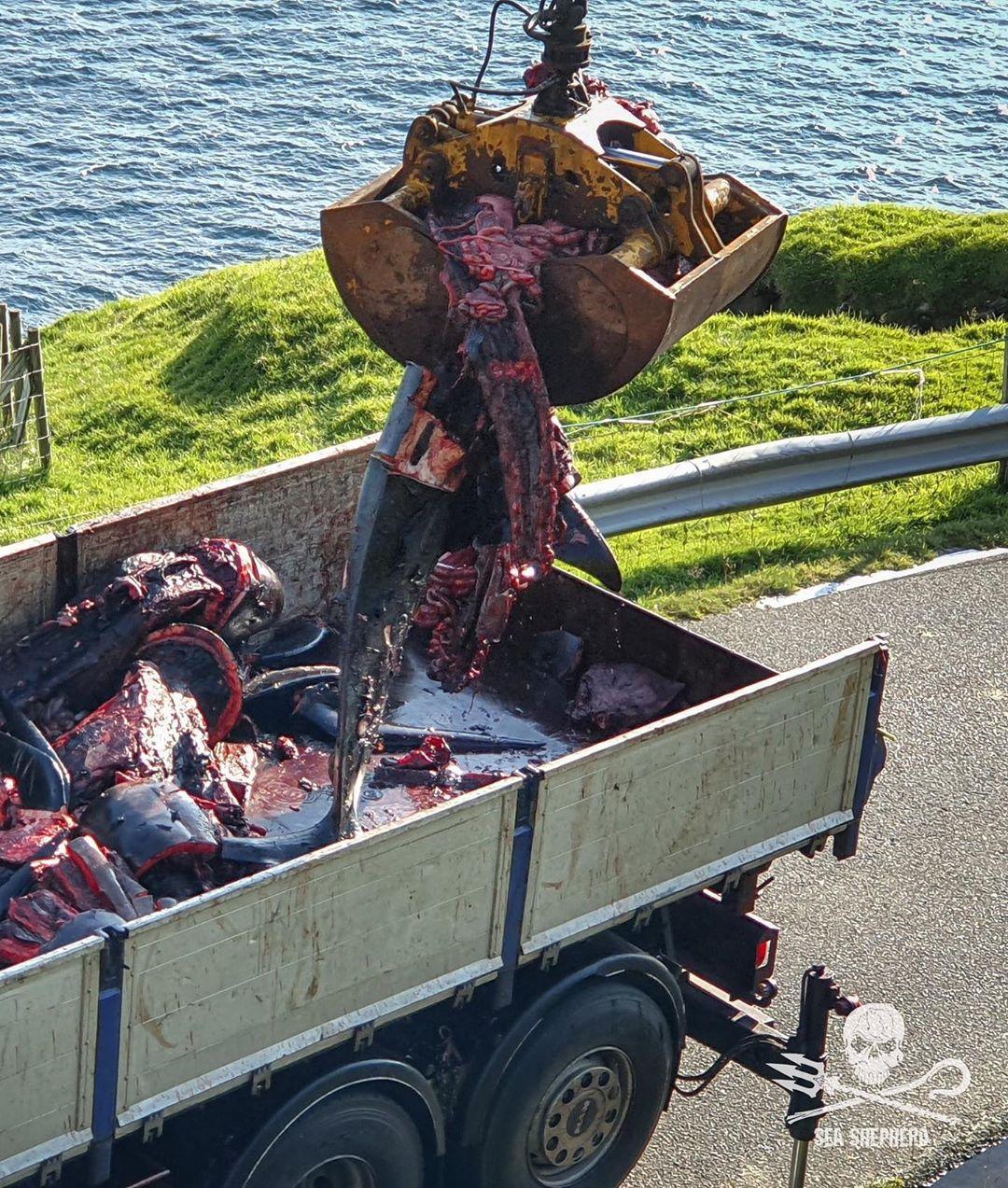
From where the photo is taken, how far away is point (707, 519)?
12242mm

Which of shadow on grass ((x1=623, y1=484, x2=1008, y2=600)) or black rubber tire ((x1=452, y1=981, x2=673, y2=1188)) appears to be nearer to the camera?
black rubber tire ((x1=452, y1=981, x2=673, y2=1188))

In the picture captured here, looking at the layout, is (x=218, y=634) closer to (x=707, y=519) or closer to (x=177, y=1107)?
(x=177, y=1107)

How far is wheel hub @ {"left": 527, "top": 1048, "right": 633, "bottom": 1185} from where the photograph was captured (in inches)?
246

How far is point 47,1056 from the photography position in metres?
4.90

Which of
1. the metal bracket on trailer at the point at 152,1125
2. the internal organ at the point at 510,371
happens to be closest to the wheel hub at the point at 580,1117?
the metal bracket on trailer at the point at 152,1125

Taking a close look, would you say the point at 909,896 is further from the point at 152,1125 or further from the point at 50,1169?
the point at 50,1169

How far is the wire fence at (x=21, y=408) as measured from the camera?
45.6 ft

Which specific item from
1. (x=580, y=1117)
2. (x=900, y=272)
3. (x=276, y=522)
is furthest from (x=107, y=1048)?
(x=900, y=272)

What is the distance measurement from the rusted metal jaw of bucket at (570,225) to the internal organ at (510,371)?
3.7 inches

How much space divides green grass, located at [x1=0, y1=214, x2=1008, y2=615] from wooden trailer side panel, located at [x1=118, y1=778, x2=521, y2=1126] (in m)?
5.02

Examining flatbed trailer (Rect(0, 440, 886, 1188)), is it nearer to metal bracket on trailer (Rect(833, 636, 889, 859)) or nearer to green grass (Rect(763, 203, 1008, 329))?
metal bracket on trailer (Rect(833, 636, 889, 859))

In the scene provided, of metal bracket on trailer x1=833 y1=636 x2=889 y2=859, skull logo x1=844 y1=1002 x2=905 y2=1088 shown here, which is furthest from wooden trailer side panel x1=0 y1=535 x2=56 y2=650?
skull logo x1=844 y1=1002 x2=905 y2=1088

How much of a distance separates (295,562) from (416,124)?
8.03ft

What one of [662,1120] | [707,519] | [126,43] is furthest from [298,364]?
[126,43]
